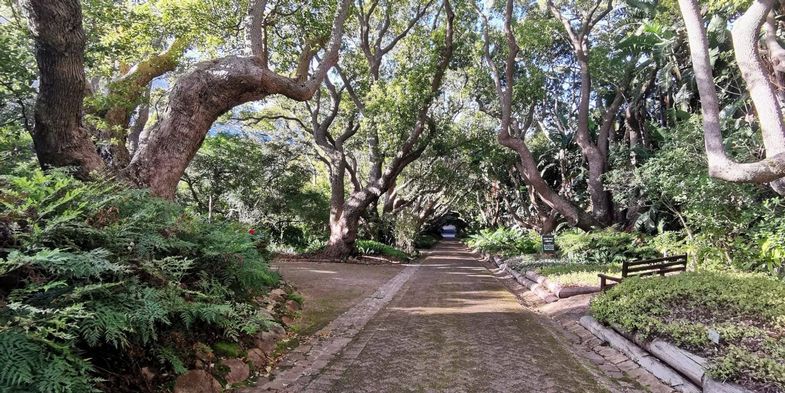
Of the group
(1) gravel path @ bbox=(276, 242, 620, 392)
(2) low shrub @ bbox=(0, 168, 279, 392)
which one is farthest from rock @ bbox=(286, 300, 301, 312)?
(2) low shrub @ bbox=(0, 168, 279, 392)

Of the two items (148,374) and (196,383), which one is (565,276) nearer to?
(196,383)

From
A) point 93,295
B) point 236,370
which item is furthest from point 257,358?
point 93,295

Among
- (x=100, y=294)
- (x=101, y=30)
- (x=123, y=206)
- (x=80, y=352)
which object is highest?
(x=101, y=30)

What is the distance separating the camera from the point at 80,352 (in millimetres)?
2553

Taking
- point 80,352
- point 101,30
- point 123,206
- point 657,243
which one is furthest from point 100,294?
point 657,243

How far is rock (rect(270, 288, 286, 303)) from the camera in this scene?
6.12 meters

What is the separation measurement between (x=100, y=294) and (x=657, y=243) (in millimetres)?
11942

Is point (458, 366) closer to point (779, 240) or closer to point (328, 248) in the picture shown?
point (779, 240)

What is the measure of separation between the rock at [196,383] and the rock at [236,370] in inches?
7.6

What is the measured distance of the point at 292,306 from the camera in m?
6.36

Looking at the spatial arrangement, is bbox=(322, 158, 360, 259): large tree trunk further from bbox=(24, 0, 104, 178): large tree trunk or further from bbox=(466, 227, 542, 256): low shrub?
bbox=(24, 0, 104, 178): large tree trunk

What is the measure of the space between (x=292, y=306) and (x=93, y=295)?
3.68 meters

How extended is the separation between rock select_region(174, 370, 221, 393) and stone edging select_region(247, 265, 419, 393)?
268 millimetres

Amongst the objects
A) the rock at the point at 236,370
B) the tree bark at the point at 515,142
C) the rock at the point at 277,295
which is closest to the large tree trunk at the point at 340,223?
the tree bark at the point at 515,142
